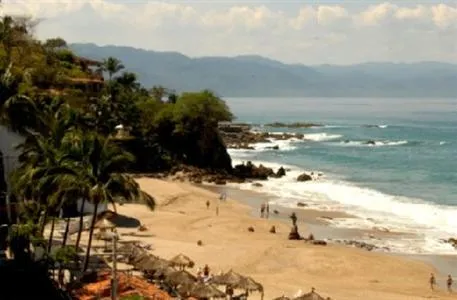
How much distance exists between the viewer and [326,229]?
43469 millimetres

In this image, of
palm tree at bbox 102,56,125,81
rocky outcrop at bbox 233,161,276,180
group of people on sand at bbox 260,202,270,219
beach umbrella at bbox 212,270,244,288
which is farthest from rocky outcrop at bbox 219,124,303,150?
beach umbrella at bbox 212,270,244,288

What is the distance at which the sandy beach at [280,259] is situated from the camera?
29.6 m

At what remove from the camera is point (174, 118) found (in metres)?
72.9

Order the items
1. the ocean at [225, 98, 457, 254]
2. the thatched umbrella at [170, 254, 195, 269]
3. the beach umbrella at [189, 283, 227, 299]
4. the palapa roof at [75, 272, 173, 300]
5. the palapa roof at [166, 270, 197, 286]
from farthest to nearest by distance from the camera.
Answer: the ocean at [225, 98, 457, 254], the thatched umbrella at [170, 254, 195, 269], the palapa roof at [166, 270, 197, 286], the beach umbrella at [189, 283, 227, 299], the palapa roof at [75, 272, 173, 300]

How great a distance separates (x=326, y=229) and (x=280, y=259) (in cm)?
999

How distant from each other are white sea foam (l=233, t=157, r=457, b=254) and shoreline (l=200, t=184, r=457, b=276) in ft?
2.86

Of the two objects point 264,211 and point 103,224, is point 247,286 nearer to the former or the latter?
point 103,224

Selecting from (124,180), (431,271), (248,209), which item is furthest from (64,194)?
(248,209)

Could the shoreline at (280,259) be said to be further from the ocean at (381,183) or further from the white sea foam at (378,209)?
the ocean at (381,183)

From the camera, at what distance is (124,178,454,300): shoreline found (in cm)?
2959

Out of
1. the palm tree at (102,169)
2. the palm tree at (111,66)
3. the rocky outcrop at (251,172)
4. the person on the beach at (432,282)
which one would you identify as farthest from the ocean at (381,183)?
the palm tree at (102,169)

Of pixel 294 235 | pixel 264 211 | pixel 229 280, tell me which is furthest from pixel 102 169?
pixel 264 211

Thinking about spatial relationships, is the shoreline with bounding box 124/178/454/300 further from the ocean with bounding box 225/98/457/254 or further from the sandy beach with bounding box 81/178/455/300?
the ocean with bounding box 225/98/457/254

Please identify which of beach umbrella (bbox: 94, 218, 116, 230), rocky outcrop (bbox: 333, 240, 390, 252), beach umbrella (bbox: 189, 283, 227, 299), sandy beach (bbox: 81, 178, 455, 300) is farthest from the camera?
rocky outcrop (bbox: 333, 240, 390, 252)
